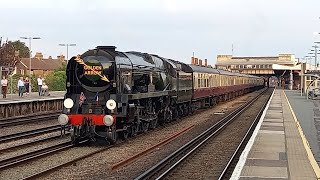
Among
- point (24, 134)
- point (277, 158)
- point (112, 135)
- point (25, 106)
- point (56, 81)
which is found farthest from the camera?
point (56, 81)

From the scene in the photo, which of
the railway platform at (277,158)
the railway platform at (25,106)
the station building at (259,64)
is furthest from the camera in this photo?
the station building at (259,64)

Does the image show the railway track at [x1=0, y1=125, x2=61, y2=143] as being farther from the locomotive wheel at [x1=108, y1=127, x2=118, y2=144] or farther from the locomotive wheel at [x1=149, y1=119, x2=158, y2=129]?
the locomotive wheel at [x1=149, y1=119, x2=158, y2=129]

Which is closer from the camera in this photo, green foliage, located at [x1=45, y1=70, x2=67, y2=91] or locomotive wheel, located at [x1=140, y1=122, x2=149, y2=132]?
locomotive wheel, located at [x1=140, y1=122, x2=149, y2=132]

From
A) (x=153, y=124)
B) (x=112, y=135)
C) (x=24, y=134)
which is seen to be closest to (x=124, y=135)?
(x=112, y=135)

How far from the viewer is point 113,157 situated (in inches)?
533

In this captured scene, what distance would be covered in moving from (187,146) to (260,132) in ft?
17.2

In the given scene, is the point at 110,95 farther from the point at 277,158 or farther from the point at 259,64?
the point at 259,64

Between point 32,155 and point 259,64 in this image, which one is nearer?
point 32,155

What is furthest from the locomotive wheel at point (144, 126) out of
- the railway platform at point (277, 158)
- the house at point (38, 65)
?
the house at point (38, 65)

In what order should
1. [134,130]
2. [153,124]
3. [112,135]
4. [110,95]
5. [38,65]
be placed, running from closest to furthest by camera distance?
[112,135], [110,95], [134,130], [153,124], [38,65]

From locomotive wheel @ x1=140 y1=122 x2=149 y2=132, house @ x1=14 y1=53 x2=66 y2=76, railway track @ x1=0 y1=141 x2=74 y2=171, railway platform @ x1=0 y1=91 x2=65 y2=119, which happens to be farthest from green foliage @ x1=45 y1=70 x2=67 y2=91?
house @ x1=14 y1=53 x2=66 y2=76

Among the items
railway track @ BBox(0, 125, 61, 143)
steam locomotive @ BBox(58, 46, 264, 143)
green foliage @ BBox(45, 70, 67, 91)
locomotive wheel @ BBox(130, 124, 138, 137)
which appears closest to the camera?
steam locomotive @ BBox(58, 46, 264, 143)

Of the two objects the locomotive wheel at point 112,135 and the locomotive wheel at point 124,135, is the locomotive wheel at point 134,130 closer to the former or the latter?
the locomotive wheel at point 124,135

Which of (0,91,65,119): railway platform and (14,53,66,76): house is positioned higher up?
(14,53,66,76): house
